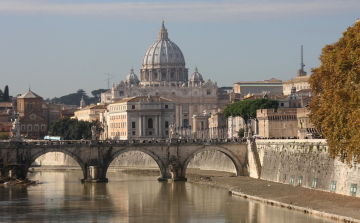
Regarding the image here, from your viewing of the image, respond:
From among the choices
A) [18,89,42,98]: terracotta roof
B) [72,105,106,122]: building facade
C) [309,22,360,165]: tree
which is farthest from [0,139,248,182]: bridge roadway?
[72,105,106,122]: building facade

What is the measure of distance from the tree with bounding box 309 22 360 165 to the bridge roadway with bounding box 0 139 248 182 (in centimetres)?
2049

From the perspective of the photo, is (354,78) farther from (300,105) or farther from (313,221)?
(300,105)

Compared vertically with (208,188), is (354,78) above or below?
above

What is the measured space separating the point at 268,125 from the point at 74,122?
181 ft

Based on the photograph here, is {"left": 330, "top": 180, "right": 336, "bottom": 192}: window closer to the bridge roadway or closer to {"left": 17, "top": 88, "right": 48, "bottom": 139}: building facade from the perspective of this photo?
the bridge roadway

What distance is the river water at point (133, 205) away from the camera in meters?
55.1

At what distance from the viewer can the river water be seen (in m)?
55.1

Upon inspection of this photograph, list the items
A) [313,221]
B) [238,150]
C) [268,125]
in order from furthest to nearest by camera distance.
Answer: [268,125]
[238,150]
[313,221]

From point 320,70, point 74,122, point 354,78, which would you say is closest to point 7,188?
point 320,70

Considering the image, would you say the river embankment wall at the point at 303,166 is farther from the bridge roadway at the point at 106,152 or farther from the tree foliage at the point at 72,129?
the tree foliage at the point at 72,129

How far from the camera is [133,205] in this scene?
62.5 m

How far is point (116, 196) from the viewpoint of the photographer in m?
68.0

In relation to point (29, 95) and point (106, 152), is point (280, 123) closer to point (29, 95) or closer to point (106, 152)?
point (106, 152)

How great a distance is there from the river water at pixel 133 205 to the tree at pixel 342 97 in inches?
170
